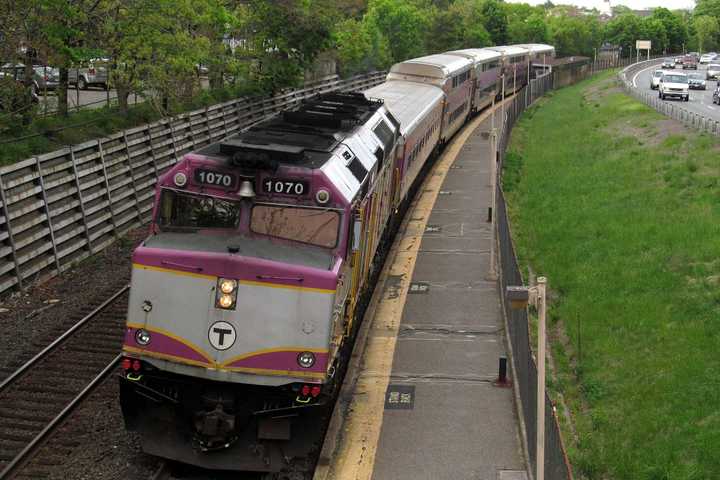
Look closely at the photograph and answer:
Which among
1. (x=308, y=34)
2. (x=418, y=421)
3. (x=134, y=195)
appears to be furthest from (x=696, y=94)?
(x=418, y=421)

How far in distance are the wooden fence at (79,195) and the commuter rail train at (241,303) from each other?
8.61 metres

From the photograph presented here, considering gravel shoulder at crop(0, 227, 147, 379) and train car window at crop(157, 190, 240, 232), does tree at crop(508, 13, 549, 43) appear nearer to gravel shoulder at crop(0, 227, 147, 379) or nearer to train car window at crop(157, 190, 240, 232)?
gravel shoulder at crop(0, 227, 147, 379)

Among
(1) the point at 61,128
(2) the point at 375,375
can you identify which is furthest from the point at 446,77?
(2) the point at 375,375

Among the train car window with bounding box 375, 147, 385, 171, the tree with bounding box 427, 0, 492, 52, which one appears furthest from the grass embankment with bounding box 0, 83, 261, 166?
the tree with bounding box 427, 0, 492, 52

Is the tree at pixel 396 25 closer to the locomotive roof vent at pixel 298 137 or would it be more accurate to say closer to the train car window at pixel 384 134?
the train car window at pixel 384 134

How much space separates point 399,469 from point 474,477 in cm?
95

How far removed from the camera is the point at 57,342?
16.5 meters

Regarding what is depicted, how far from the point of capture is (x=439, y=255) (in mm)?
22938

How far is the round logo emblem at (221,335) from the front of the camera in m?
11.5

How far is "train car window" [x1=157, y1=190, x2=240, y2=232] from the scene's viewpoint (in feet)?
40.0

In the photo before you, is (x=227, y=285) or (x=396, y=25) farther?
(x=396, y=25)

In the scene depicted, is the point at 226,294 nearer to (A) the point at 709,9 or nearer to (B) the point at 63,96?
(B) the point at 63,96

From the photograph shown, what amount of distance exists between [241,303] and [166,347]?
1077mm

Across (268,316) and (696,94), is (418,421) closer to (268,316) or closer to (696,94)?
(268,316)
